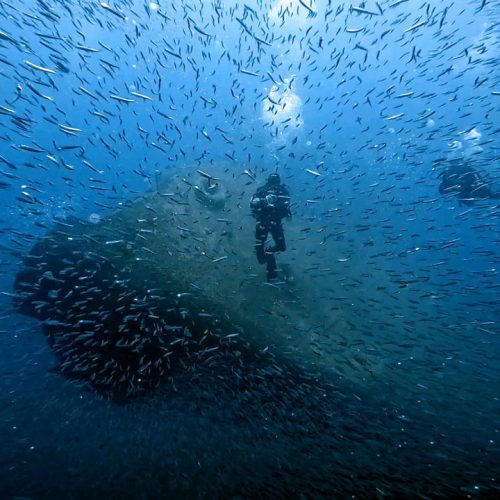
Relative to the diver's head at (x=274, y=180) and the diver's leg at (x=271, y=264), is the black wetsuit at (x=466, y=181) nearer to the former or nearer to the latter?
the diver's head at (x=274, y=180)

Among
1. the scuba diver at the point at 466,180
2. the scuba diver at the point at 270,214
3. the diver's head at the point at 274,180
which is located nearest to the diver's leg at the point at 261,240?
the scuba diver at the point at 270,214

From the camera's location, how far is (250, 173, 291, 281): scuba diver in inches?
366

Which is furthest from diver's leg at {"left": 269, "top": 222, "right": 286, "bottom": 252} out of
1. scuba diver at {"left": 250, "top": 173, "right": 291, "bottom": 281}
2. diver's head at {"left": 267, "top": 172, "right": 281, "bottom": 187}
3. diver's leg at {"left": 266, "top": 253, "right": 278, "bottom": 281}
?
diver's head at {"left": 267, "top": 172, "right": 281, "bottom": 187}

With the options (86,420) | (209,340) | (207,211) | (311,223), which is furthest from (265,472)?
(311,223)

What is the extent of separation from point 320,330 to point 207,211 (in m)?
6.53

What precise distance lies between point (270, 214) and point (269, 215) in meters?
0.05

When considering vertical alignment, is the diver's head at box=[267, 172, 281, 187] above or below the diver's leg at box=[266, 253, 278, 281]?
above

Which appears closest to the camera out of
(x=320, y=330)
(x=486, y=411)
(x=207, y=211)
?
(x=486, y=411)

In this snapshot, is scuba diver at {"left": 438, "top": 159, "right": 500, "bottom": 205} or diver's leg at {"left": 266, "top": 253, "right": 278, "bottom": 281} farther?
scuba diver at {"left": 438, "top": 159, "right": 500, "bottom": 205}

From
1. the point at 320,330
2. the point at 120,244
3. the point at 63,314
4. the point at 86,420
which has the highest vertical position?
the point at 120,244

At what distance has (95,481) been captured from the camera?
280 inches

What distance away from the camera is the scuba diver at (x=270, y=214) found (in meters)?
9.29

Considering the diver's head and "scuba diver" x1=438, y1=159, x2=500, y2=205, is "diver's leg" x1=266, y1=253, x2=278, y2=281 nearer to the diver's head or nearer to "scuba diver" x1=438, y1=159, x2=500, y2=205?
the diver's head

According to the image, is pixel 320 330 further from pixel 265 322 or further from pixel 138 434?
pixel 138 434
